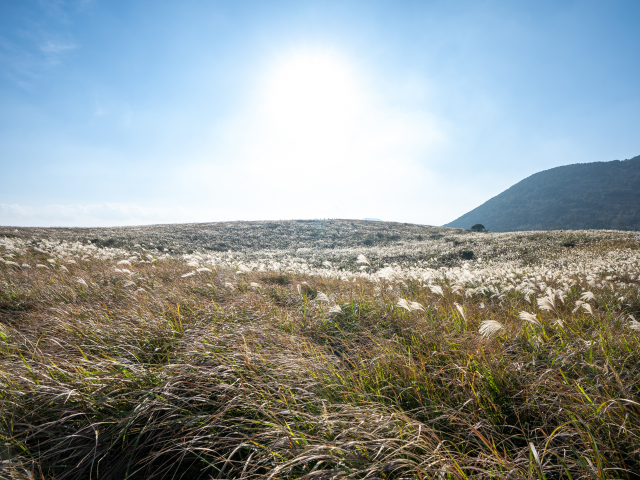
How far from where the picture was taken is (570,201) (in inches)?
4697

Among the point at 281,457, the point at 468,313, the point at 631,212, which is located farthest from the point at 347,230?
the point at 631,212

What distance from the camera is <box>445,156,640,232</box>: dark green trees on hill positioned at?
98875 millimetres

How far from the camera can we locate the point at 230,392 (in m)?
2.02

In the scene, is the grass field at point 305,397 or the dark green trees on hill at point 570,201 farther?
the dark green trees on hill at point 570,201

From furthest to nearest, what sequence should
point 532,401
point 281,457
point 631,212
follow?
point 631,212
point 532,401
point 281,457

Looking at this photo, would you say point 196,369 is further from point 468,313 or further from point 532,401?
point 468,313

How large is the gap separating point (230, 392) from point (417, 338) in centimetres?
206

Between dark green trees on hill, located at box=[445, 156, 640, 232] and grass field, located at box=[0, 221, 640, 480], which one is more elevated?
dark green trees on hill, located at box=[445, 156, 640, 232]

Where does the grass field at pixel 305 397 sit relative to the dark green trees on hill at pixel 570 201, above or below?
below

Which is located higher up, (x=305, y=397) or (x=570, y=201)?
(x=570, y=201)

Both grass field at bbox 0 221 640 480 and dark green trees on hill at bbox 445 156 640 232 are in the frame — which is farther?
dark green trees on hill at bbox 445 156 640 232

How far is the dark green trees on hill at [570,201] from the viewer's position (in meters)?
98.9

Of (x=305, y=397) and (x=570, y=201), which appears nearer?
(x=305, y=397)

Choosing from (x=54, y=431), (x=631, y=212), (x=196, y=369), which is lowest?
(x=54, y=431)
